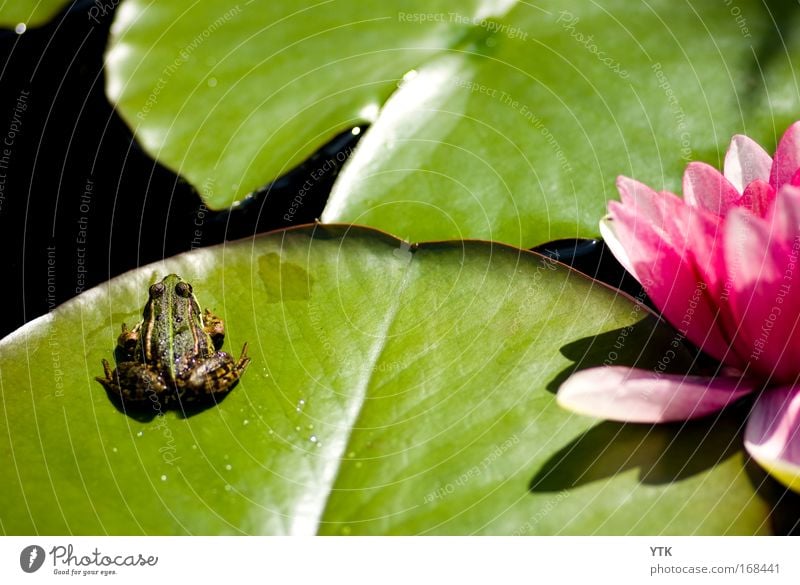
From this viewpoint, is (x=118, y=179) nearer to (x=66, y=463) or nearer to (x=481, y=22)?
(x=66, y=463)

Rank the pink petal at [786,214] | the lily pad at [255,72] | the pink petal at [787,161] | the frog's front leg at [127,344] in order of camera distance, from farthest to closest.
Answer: the lily pad at [255,72]
the frog's front leg at [127,344]
the pink petal at [787,161]
the pink petal at [786,214]

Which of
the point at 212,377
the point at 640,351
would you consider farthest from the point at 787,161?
the point at 212,377

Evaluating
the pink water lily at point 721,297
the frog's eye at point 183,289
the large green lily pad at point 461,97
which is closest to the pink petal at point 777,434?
the pink water lily at point 721,297

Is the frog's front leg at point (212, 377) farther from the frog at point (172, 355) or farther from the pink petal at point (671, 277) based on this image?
the pink petal at point (671, 277)

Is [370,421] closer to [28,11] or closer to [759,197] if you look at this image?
[759,197]

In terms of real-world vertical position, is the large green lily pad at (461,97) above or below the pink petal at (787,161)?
above

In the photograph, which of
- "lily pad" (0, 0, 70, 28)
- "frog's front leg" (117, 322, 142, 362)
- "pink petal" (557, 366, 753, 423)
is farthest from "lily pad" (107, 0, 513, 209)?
"pink petal" (557, 366, 753, 423)
